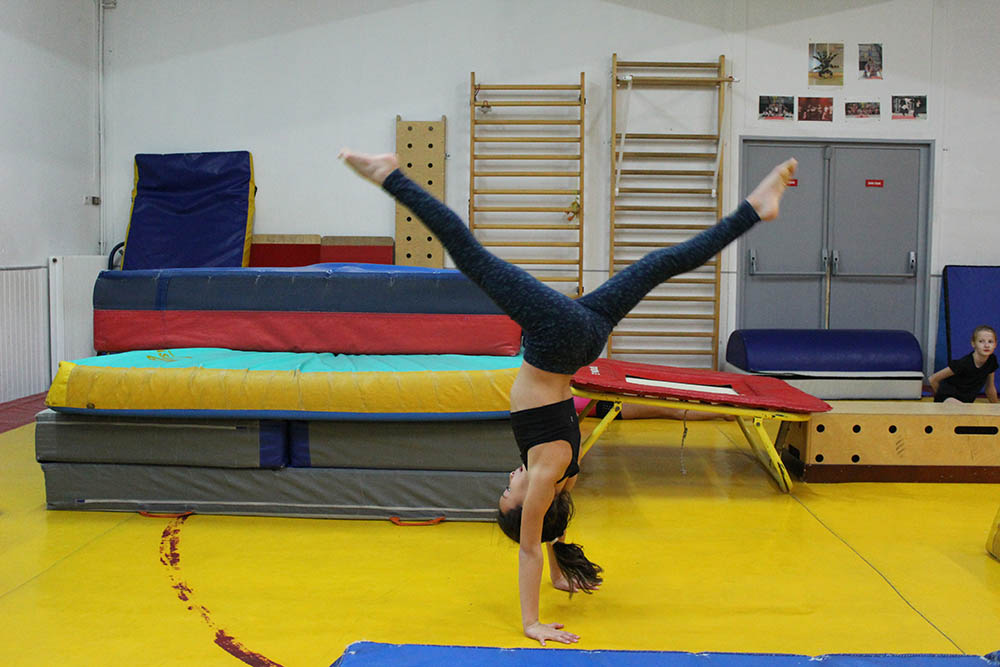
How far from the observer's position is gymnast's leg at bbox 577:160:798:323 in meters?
2.28

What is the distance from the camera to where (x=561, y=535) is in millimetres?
2508

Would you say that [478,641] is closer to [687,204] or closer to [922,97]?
[687,204]

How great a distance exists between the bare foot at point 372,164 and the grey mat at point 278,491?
1.59 meters

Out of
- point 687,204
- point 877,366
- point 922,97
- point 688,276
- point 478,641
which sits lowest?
point 478,641

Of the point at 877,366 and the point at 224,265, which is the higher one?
the point at 224,265

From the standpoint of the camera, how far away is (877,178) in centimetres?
718

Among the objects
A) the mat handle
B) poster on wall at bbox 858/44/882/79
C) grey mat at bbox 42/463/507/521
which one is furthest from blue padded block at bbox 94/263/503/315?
poster on wall at bbox 858/44/882/79

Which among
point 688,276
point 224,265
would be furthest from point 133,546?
point 688,276

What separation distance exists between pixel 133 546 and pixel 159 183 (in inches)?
182

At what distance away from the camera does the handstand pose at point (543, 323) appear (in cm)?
226

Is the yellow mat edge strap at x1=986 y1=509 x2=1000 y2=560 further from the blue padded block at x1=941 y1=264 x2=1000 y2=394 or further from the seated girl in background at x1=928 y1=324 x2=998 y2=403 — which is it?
the blue padded block at x1=941 y1=264 x2=1000 y2=394

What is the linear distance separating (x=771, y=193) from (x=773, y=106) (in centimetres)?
531

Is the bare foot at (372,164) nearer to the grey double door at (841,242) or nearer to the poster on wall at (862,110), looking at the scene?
the grey double door at (841,242)

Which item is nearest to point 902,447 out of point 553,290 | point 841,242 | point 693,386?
point 693,386
